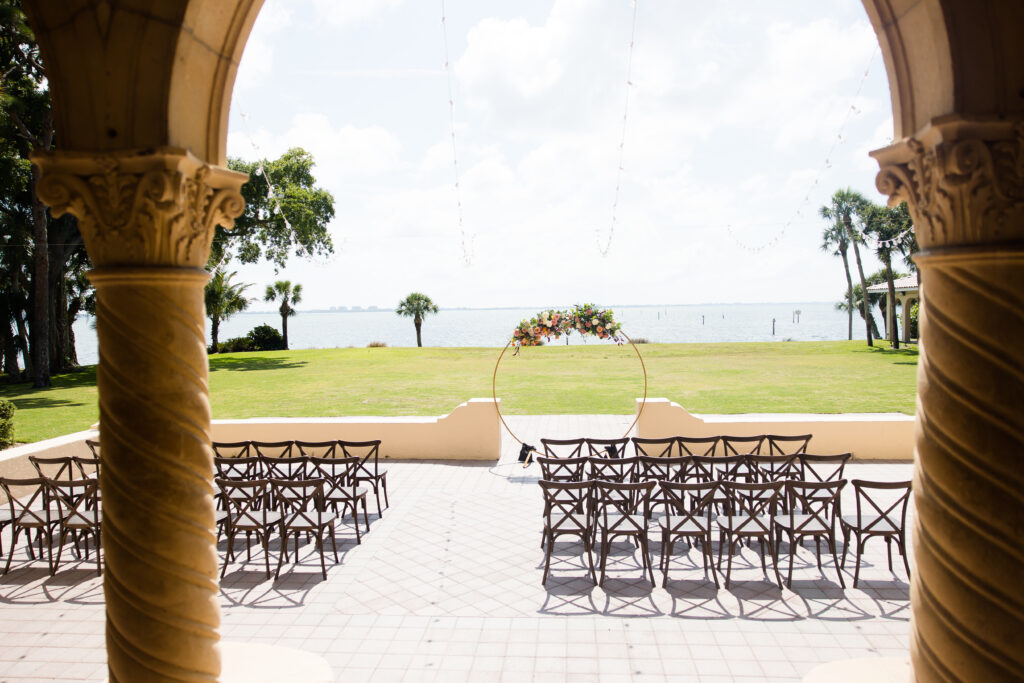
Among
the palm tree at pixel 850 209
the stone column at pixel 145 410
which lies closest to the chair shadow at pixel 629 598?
the stone column at pixel 145 410

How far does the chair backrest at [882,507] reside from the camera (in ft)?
19.5

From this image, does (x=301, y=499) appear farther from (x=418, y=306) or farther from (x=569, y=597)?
(x=418, y=306)

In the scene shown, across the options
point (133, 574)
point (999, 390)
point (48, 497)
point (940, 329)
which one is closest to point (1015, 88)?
point (940, 329)

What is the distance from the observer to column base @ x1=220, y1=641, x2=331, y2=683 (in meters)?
3.51

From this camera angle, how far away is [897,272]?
5641 cm

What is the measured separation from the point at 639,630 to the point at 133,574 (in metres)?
3.99

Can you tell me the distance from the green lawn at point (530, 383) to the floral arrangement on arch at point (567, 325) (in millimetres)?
Result: 5751

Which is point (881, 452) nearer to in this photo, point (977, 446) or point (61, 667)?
point (977, 446)

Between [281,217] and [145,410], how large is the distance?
110 ft

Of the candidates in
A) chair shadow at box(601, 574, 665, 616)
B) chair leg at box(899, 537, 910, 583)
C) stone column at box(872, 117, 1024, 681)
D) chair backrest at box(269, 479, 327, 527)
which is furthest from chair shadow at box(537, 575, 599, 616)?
stone column at box(872, 117, 1024, 681)

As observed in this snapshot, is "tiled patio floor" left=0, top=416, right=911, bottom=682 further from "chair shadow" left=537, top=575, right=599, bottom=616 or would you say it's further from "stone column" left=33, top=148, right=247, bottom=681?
"stone column" left=33, top=148, right=247, bottom=681

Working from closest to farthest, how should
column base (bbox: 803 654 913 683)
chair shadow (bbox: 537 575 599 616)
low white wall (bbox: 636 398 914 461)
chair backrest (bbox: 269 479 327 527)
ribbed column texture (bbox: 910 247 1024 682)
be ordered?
ribbed column texture (bbox: 910 247 1024 682) < column base (bbox: 803 654 913 683) < chair shadow (bbox: 537 575 599 616) < chair backrest (bbox: 269 479 327 527) < low white wall (bbox: 636 398 914 461)

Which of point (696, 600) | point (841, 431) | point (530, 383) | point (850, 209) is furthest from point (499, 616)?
point (850, 209)

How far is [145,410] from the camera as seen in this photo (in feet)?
9.29
